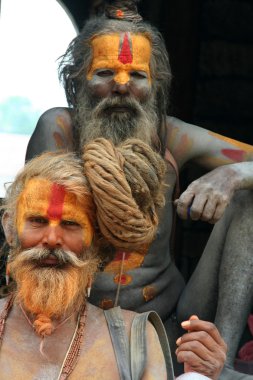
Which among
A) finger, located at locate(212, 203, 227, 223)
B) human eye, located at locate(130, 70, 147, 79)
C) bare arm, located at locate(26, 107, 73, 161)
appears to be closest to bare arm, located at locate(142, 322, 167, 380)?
finger, located at locate(212, 203, 227, 223)

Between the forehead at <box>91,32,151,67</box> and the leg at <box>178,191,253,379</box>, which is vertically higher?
the forehead at <box>91,32,151,67</box>

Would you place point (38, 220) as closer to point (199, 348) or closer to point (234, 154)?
point (199, 348)

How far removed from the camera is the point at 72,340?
5.11m

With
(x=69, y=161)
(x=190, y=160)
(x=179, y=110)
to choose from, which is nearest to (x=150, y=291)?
(x=190, y=160)

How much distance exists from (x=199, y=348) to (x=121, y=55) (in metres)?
1.44

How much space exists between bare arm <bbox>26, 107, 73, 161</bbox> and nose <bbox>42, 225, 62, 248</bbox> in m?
0.94

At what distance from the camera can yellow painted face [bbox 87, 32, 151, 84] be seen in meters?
5.99

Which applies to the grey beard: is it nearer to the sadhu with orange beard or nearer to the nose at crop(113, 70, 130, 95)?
the nose at crop(113, 70, 130, 95)

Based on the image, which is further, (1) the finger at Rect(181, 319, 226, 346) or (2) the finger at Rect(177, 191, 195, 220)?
(2) the finger at Rect(177, 191, 195, 220)

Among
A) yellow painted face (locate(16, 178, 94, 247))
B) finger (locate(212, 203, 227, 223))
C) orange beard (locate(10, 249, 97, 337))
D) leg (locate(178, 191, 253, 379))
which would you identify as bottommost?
leg (locate(178, 191, 253, 379))

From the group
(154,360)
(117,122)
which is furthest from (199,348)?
(117,122)

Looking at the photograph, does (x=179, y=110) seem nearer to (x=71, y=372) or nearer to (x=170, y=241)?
(x=170, y=241)

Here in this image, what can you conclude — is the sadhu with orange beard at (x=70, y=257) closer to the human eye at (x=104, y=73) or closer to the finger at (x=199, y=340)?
the finger at (x=199, y=340)

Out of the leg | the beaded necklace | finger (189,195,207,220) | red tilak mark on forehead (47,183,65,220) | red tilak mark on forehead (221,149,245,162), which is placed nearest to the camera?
the beaded necklace
